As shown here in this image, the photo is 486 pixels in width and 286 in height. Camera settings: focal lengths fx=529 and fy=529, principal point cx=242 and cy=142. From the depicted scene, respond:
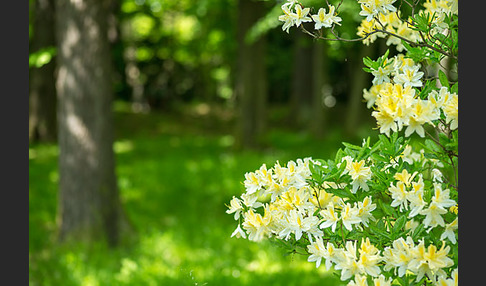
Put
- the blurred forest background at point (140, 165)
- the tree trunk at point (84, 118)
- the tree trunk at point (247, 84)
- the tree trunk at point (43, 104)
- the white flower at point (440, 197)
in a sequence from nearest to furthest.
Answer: the white flower at point (440, 197) < the blurred forest background at point (140, 165) < the tree trunk at point (84, 118) < the tree trunk at point (247, 84) < the tree trunk at point (43, 104)

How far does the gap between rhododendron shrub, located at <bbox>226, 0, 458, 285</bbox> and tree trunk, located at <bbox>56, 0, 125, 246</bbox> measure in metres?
3.58

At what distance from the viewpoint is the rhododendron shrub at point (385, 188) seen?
179cm

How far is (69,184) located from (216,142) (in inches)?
272

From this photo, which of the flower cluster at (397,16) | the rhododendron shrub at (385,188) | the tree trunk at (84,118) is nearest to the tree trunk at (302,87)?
the tree trunk at (84,118)

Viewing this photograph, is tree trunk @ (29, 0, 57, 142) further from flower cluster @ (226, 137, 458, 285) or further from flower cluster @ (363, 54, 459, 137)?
flower cluster @ (363, 54, 459, 137)

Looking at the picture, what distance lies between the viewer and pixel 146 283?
4477mm

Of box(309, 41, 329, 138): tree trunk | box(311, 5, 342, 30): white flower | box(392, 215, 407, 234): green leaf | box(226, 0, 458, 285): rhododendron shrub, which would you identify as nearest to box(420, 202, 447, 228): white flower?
box(226, 0, 458, 285): rhododendron shrub

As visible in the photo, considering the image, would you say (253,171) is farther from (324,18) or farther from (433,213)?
(433,213)

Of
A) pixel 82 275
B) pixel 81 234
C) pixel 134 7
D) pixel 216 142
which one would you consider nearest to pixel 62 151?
pixel 81 234

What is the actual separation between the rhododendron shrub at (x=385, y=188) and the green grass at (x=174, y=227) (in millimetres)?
280

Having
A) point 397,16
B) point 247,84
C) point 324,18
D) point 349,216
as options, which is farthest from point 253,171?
point 349,216

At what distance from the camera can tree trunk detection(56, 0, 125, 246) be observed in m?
5.37

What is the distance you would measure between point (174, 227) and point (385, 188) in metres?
4.80

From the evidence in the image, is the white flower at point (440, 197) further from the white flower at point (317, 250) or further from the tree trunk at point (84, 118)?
the tree trunk at point (84, 118)
